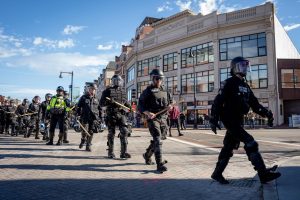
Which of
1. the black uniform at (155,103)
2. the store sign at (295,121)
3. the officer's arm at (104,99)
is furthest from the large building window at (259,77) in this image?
the black uniform at (155,103)

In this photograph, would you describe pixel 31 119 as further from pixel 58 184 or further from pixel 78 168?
pixel 58 184

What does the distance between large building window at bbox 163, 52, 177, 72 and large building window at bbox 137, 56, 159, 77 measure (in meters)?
1.64

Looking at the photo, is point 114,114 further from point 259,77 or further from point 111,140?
point 259,77

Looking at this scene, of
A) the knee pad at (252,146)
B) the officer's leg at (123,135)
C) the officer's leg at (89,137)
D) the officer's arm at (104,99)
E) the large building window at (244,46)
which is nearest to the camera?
the knee pad at (252,146)

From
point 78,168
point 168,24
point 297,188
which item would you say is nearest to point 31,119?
point 78,168

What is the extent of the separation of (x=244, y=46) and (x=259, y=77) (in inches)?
154

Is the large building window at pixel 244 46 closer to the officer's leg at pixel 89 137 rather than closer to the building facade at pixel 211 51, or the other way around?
the building facade at pixel 211 51

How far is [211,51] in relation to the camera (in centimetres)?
3781

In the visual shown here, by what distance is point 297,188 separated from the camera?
13.6ft

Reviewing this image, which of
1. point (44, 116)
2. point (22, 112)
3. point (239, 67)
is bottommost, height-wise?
point (44, 116)

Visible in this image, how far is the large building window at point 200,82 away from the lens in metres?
37.5

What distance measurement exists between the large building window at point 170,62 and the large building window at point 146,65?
1.64 m

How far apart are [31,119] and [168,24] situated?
107 ft

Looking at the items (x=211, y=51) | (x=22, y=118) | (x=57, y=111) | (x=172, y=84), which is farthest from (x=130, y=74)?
(x=57, y=111)
